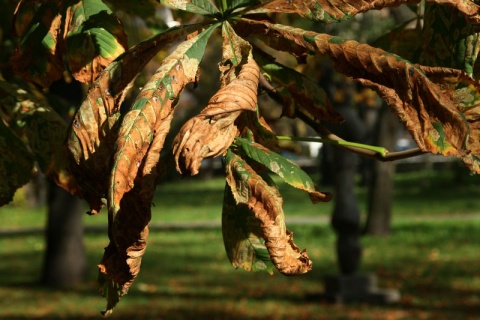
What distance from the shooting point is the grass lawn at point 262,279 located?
10312 millimetres

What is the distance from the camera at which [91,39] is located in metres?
1.63

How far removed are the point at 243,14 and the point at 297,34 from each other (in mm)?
115

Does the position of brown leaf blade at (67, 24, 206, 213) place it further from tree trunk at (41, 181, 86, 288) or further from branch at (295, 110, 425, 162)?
tree trunk at (41, 181, 86, 288)

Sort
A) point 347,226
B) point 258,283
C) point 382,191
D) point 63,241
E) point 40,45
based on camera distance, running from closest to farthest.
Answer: point 40,45, point 347,226, point 258,283, point 63,241, point 382,191

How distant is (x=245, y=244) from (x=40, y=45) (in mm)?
554

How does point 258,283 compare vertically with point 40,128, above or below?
below

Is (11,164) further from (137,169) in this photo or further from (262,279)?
(262,279)

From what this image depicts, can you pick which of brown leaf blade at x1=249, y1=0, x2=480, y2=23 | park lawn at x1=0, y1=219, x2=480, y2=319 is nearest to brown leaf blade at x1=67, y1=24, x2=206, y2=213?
brown leaf blade at x1=249, y1=0, x2=480, y2=23

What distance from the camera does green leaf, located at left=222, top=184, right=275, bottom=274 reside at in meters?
1.59

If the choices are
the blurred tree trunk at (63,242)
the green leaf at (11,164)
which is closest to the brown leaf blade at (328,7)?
the green leaf at (11,164)

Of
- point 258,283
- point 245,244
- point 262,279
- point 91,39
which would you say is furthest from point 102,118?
point 262,279

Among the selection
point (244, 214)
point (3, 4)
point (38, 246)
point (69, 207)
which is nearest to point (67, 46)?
point (244, 214)

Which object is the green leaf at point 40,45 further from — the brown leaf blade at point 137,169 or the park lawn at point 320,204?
the park lawn at point 320,204

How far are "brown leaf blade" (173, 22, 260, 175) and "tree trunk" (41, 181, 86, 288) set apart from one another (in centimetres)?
1175
